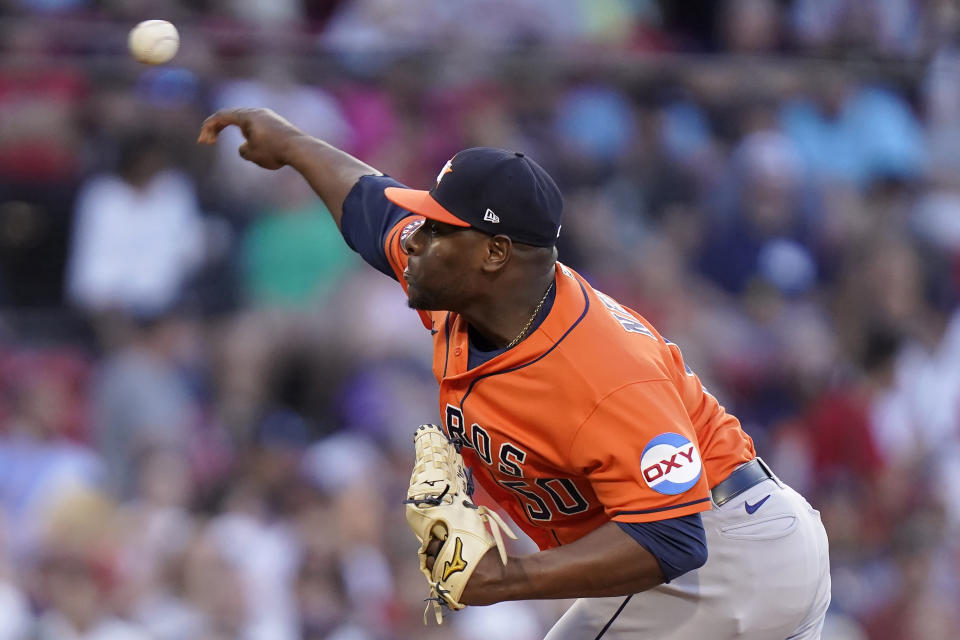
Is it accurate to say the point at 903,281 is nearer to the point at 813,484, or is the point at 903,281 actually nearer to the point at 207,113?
the point at 813,484

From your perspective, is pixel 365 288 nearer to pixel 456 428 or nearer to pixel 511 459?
pixel 456 428

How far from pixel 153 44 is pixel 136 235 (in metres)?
3.38

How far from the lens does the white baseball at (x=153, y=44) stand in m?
4.47

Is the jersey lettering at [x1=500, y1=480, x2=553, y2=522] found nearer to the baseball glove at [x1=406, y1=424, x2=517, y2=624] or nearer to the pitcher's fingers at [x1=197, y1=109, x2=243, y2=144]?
the baseball glove at [x1=406, y1=424, x2=517, y2=624]

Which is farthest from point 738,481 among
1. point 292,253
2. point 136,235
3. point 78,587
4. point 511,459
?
point 136,235

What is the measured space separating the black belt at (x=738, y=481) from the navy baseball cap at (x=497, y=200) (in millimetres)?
885

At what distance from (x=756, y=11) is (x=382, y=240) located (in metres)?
6.68

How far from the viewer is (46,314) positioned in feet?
24.3

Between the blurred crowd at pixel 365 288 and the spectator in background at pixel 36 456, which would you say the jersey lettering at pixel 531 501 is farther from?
the spectator in background at pixel 36 456

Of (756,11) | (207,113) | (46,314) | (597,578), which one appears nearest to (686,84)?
(756,11)

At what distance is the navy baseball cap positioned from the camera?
138 inches

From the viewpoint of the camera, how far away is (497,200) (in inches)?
137

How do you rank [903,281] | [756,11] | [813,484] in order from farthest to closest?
[756,11] → [903,281] → [813,484]

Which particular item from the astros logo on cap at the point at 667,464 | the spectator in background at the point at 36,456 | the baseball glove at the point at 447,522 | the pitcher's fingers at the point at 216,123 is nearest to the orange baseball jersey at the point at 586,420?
the astros logo on cap at the point at 667,464
